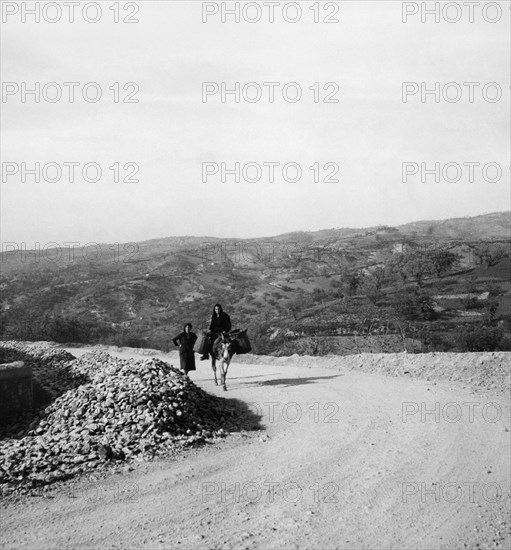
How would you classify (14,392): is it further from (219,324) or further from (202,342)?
(219,324)

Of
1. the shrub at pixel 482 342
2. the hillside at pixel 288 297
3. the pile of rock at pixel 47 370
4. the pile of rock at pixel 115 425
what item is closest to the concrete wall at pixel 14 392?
the pile of rock at pixel 47 370

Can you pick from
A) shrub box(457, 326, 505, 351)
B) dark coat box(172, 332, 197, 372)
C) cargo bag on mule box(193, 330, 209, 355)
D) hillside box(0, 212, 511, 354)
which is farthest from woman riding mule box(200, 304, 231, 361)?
hillside box(0, 212, 511, 354)

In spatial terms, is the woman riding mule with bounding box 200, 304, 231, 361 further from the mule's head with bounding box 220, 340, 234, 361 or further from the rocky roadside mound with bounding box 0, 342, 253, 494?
the rocky roadside mound with bounding box 0, 342, 253, 494

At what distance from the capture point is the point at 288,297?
60344mm

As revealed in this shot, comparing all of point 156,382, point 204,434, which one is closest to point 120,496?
point 204,434

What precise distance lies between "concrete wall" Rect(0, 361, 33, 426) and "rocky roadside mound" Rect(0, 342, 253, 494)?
55 cm

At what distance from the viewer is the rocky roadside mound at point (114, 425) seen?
27.7 ft

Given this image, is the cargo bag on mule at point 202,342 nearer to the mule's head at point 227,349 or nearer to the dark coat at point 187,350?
Answer: the mule's head at point 227,349

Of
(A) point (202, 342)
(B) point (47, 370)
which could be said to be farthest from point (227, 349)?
(B) point (47, 370)

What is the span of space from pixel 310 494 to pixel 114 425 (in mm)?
4158

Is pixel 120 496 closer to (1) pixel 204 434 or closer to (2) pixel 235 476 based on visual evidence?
(2) pixel 235 476

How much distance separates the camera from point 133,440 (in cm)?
973

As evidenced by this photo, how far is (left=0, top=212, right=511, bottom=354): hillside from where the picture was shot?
34.5 metres

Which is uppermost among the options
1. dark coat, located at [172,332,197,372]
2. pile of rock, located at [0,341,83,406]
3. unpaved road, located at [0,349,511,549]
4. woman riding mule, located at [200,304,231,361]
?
woman riding mule, located at [200,304,231,361]
